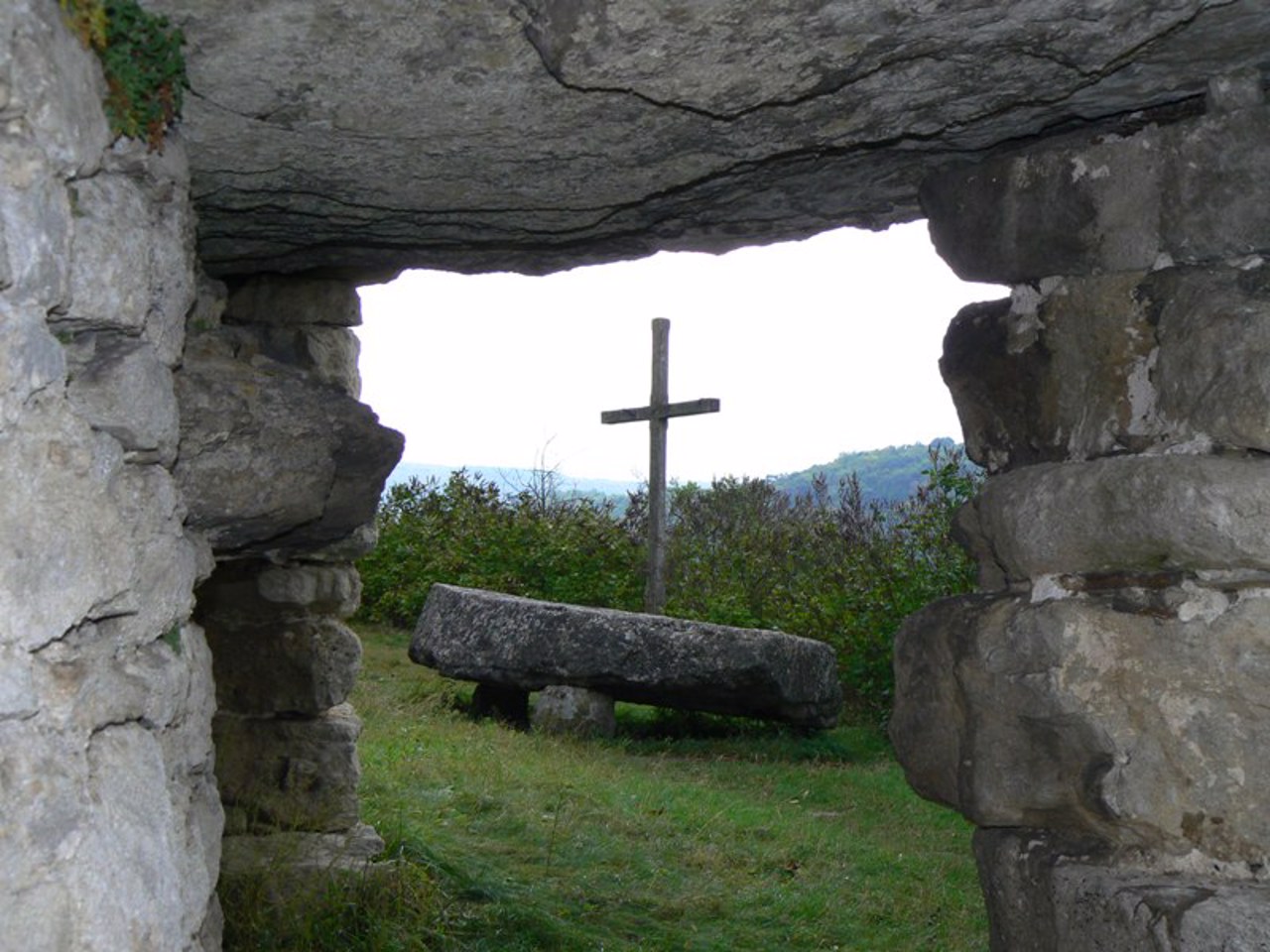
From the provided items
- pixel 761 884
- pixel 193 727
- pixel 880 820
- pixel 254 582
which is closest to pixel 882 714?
pixel 880 820

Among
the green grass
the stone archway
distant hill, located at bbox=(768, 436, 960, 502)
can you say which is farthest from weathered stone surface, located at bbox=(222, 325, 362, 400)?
distant hill, located at bbox=(768, 436, 960, 502)

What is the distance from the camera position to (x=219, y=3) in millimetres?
2256

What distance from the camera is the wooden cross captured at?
11156mm

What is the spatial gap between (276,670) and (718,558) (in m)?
7.52

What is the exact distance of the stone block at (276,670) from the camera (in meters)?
4.95

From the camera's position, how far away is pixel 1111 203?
2770 millimetres

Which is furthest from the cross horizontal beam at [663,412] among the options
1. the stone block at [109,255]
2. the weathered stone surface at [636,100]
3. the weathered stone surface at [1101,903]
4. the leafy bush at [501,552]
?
the stone block at [109,255]

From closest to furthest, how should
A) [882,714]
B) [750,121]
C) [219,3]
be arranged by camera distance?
[219,3] → [750,121] → [882,714]

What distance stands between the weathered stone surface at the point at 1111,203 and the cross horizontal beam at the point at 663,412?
7.90 metres

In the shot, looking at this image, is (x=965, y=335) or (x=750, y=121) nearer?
(x=750, y=121)

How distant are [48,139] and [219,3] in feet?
1.25

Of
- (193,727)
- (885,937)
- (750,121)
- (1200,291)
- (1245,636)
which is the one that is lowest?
(885,937)

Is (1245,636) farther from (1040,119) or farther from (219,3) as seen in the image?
(219,3)

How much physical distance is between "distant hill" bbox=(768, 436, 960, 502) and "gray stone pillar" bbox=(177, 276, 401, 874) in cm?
3428
